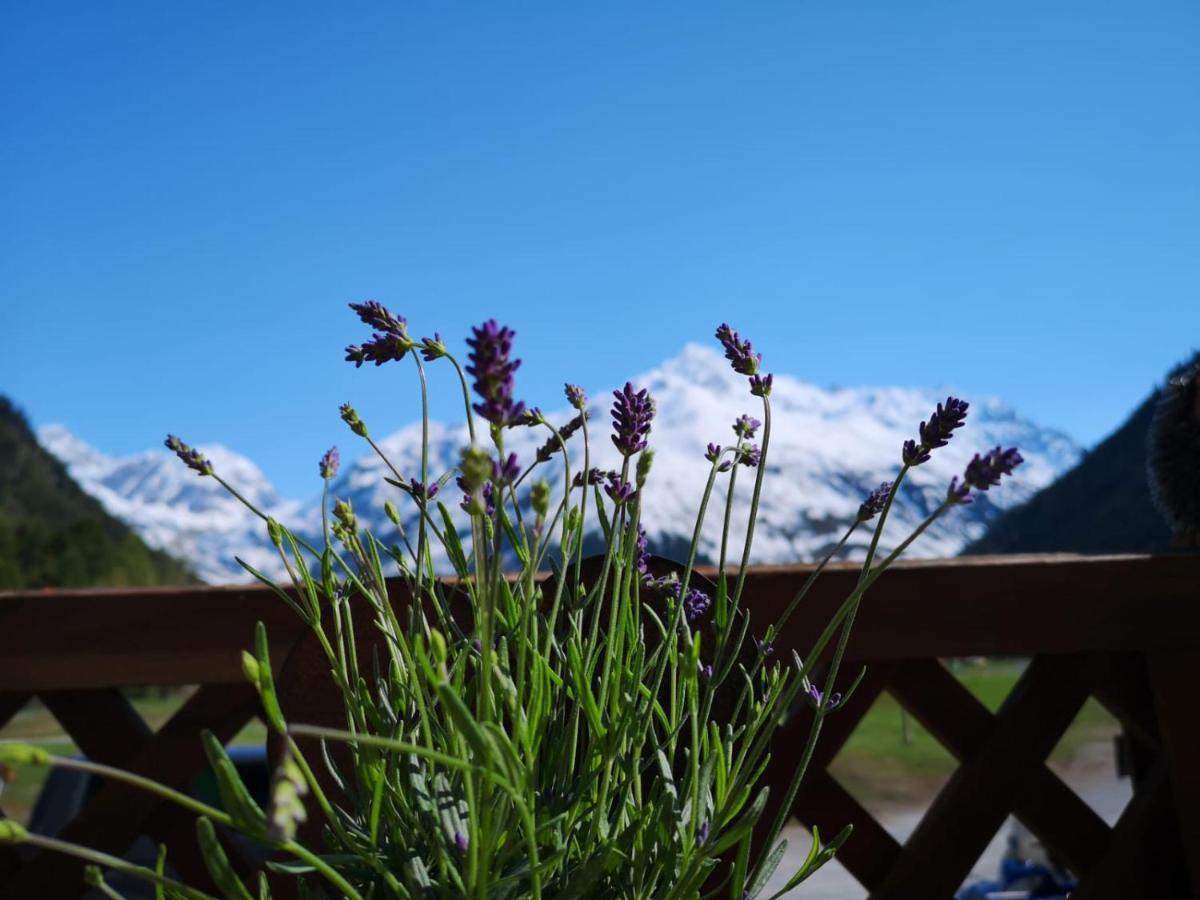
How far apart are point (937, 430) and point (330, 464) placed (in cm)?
48

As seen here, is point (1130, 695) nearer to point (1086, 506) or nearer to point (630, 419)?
point (630, 419)

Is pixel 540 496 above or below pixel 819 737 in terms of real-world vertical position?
above

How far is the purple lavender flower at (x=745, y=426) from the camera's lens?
2.92 feet

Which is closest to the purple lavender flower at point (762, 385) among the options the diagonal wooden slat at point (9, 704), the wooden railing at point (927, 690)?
the wooden railing at point (927, 690)

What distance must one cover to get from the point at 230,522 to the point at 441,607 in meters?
195

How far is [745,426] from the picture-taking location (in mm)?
896

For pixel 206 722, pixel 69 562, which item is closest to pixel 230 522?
pixel 69 562

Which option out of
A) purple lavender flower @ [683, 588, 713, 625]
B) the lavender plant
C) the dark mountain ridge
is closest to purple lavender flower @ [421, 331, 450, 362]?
the lavender plant

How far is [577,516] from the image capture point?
0.88 metres

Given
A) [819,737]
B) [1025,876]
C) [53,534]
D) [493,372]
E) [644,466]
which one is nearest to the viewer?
[493,372]

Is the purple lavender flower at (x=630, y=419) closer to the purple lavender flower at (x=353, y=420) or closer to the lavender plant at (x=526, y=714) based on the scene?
the lavender plant at (x=526, y=714)

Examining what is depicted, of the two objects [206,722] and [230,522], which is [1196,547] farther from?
[230,522]

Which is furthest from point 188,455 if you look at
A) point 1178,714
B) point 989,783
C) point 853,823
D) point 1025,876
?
point 1025,876

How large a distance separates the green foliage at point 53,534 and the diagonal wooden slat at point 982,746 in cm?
2374
